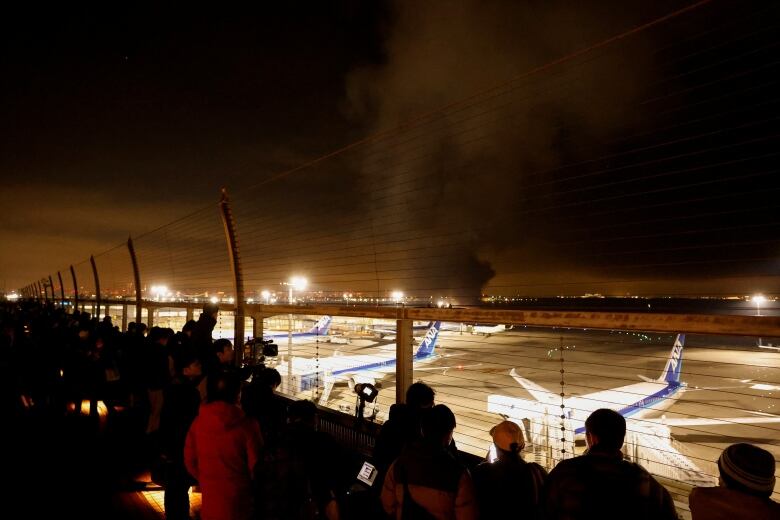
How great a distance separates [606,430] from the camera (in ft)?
6.22

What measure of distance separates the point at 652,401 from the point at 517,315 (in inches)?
495

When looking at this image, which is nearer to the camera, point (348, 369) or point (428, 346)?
point (348, 369)

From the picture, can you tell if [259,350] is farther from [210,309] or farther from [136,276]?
[136,276]

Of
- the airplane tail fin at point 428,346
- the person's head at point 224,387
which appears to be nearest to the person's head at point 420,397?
the person's head at point 224,387

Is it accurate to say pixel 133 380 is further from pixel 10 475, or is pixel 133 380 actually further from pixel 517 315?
pixel 517 315

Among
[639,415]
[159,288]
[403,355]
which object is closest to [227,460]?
[403,355]

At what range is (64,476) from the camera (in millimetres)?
4406

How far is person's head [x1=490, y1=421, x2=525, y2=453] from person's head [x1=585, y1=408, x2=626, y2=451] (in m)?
0.33

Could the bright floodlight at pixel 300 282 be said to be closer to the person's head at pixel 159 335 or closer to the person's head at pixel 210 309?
the person's head at pixel 210 309

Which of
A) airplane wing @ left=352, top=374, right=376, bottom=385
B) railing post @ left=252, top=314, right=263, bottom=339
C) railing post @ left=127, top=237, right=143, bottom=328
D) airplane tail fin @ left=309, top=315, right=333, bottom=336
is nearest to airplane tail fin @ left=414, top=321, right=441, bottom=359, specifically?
airplane wing @ left=352, top=374, right=376, bottom=385

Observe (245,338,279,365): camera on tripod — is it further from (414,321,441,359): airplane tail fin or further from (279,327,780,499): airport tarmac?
(414,321,441,359): airplane tail fin

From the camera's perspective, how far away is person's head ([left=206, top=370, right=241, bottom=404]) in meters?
2.51

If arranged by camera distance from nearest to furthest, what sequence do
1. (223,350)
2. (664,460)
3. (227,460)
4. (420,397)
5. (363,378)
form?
(227,460), (420,397), (223,350), (664,460), (363,378)

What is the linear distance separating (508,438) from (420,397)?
0.62 meters
